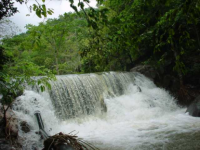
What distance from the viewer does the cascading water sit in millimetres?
4531

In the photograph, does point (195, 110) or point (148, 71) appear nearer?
point (195, 110)

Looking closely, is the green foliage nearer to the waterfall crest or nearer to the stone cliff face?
the waterfall crest

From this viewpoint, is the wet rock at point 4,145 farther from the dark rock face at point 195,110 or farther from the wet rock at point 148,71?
the wet rock at point 148,71

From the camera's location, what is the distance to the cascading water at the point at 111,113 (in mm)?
4531

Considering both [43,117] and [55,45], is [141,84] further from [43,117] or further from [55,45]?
[55,45]

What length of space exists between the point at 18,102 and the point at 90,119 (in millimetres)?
3374

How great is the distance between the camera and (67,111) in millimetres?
7484

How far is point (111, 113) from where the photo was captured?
7938mm

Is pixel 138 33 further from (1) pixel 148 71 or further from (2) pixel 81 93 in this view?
(1) pixel 148 71

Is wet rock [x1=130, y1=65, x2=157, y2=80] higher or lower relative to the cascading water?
higher

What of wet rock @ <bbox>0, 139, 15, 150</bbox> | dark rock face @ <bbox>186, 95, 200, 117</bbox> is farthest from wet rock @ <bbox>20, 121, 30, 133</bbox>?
dark rock face @ <bbox>186, 95, 200, 117</bbox>

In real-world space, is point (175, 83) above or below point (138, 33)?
below

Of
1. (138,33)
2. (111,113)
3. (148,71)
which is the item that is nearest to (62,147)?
(138,33)

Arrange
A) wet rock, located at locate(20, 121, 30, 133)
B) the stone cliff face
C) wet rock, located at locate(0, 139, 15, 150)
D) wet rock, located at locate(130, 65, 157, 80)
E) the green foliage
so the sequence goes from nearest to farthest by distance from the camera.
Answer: the green foliage → wet rock, located at locate(0, 139, 15, 150) → wet rock, located at locate(20, 121, 30, 133) → the stone cliff face → wet rock, located at locate(130, 65, 157, 80)
